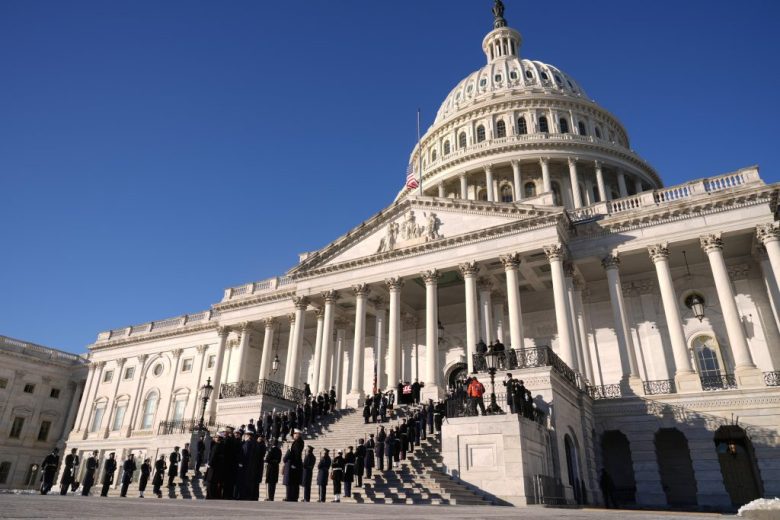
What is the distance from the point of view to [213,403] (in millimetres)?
40125

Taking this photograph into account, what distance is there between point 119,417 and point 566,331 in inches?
1753

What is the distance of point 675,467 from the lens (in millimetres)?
28500

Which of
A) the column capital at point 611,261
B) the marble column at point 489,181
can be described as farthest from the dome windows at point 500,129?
the column capital at point 611,261

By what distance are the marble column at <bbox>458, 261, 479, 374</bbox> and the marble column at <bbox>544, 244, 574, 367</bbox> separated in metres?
4.29

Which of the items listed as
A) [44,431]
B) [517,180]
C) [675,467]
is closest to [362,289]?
[675,467]

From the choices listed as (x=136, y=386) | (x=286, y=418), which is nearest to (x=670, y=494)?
(x=286, y=418)

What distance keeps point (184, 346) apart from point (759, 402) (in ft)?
148

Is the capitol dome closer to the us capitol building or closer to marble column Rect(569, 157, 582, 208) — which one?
marble column Rect(569, 157, 582, 208)

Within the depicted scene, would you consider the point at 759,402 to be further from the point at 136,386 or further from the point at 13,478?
the point at 13,478

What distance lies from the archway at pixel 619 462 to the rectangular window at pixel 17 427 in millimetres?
55776

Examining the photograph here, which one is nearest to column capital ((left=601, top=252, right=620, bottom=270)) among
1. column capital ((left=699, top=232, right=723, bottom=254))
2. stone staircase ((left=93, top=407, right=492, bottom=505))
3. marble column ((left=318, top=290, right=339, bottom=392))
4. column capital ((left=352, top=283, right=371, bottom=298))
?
column capital ((left=699, top=232, right=723, bottom=254))

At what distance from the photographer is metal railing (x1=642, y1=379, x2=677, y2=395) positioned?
26.8 meters

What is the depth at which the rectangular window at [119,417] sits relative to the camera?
164 feet

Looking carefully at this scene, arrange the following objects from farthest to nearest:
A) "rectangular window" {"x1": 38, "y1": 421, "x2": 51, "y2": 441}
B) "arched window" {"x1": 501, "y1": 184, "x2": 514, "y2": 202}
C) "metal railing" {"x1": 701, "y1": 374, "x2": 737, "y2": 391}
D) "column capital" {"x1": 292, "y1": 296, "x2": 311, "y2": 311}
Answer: "rectangular window" {"x1": 38, "y1": 421, "x2": 51, "y2": 441}
"arched window" {"x1": 501, "y1": 184, "x2": 514, "y2": 202}
"column capital" {"x1": 292, "y1": 296, "x2": 311, "y2": 311}
"metal railing" {"x1": 701, "y1": 374, "x2": 737, "y2": 391}
